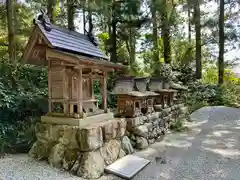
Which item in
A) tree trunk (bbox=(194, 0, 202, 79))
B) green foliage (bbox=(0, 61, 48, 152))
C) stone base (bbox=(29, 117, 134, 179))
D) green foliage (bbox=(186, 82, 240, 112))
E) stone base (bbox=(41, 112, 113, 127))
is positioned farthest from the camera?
tree trunk (bbox=(194, 0, 202, 79))

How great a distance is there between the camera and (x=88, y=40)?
535cm

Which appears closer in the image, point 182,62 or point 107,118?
point 107,118

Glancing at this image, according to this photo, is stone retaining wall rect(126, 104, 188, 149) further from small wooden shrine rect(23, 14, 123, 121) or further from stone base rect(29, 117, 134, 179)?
small wooden shrine rect(23, 14, 123, 121)

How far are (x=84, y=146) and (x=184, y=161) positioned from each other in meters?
2.13

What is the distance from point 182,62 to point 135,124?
26.9 feet

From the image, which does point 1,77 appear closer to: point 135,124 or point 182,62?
point 135,124

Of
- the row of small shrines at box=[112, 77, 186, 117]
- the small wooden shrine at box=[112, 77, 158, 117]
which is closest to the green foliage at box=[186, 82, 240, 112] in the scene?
the row of small shrines at box=[112, 77, 186, 117]

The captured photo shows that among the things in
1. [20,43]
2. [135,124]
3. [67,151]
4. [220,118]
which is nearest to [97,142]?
[67,151]

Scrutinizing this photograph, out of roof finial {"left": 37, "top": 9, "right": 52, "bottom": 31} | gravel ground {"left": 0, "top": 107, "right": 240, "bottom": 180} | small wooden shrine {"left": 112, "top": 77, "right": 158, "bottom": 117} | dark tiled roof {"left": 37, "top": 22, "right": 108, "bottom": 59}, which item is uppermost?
roof finial {"left": 37, "top": 9, "right": 52, "bottom": 31}

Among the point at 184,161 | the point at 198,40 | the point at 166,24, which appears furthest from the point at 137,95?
the point at 198,40

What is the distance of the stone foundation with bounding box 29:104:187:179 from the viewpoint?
12.3 ft

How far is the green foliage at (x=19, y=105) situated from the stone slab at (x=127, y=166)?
2042 mm

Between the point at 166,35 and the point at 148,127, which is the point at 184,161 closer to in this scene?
the point at 148,127

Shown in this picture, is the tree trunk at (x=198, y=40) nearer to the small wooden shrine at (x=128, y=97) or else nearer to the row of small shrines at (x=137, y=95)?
the row of small shrines at (x=137, y=95)
